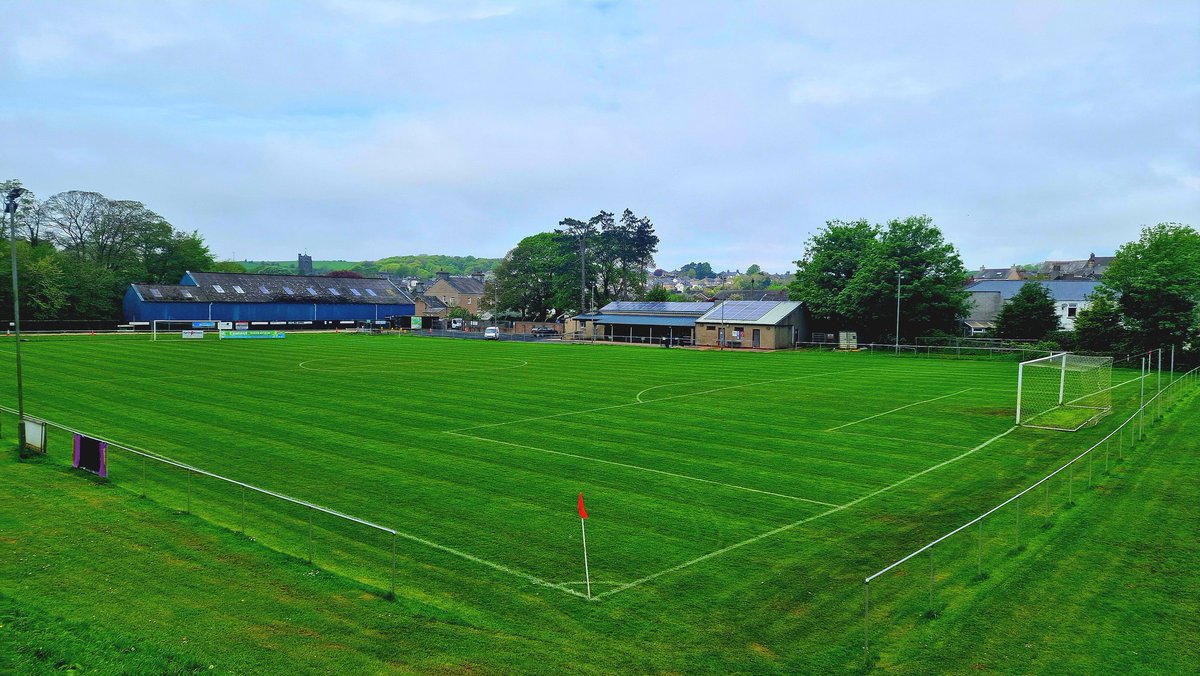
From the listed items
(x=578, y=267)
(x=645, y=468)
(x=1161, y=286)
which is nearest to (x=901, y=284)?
(x=1161, y=286)

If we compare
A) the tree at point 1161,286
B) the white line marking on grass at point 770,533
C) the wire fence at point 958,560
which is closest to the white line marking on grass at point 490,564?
the white line marking on grass at point 770,533

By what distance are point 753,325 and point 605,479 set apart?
62512 mm

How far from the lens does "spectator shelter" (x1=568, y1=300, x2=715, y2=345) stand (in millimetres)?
89312

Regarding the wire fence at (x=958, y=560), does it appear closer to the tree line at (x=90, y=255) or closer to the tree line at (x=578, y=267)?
the tree line at (x=578, y=267)

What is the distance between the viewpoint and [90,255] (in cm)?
11688

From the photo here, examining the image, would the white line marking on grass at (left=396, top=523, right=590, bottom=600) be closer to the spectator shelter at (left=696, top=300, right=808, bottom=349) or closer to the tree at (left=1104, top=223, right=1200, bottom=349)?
the tree at (left=1104, top=223, right=1200, bottom=349)

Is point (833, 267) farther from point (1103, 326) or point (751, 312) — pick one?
point (1103, 326)

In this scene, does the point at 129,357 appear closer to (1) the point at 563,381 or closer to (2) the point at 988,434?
(1) the point at 563,381

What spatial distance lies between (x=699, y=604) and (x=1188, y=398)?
3869 cm

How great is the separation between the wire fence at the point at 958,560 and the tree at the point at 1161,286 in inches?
1822

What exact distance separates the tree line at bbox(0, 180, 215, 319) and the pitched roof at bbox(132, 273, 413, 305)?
22.0 ft

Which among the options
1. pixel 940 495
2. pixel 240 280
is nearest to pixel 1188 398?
pixel 940 495

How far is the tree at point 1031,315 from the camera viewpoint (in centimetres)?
7275

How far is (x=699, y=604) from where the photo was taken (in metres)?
12.7
